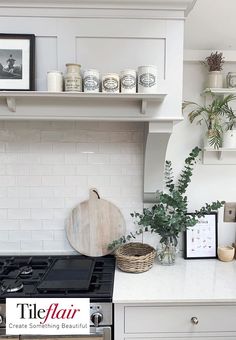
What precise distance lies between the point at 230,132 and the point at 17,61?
1251 millimetres

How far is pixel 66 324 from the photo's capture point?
133 centimetres

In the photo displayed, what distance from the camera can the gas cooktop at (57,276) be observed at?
53.4 inches

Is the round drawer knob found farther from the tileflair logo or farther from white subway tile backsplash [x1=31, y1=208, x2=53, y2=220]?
white subway tile backsplash [x1=31, y1=208, x2=53, y2=220]

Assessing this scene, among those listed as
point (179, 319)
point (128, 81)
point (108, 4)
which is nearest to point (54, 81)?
point (128, 81)

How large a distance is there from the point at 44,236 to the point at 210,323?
1087 mm

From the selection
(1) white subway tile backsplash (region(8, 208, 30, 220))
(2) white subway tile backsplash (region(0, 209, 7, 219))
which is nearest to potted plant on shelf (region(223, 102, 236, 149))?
(1) white subway tile backsplash (region(8, 208, 30, 220))

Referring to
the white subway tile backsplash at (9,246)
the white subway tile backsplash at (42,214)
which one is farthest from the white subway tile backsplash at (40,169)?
the white subway tile backsplash at (9,246)

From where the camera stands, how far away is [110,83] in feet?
4.45

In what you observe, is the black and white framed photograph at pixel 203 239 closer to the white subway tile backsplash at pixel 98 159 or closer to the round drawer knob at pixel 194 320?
the round drawer knob at pixel 194 320

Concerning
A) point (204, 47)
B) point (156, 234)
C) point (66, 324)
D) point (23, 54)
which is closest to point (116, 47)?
point (23, 54)

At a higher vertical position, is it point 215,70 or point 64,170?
point 215,70

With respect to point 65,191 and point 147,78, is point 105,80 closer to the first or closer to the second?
point 147,78

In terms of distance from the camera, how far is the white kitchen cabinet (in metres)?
1.37

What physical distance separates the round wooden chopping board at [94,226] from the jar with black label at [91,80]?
709 mm
